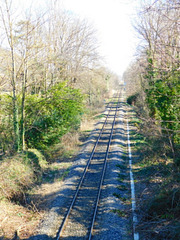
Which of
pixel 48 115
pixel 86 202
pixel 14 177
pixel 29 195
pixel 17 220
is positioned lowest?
pixel 17 220

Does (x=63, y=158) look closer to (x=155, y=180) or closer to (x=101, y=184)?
(x=101, y=184)

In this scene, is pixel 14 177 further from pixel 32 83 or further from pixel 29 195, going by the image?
pixel 32 83

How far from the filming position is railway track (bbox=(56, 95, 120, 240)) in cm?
828

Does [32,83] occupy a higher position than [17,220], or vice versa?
[32,83]

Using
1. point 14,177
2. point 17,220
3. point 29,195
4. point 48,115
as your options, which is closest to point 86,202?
point 17,220

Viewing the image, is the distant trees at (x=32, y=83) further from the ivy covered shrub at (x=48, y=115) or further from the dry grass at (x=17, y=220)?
the dry grass at (x=17, y=220)

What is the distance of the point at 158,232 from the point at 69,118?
11.4m

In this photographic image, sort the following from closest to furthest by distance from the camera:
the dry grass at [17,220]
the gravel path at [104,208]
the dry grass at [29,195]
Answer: the gravel path at [104,208]
the dry grass at [17,220]
the dry grass at [29,195]

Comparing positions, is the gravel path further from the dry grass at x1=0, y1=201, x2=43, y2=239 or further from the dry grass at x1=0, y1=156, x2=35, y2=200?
the dry grass at x1=0, y1=156, x2=35, y2=200

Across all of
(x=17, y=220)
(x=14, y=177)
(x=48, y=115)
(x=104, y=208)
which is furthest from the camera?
(x=48, y=115)

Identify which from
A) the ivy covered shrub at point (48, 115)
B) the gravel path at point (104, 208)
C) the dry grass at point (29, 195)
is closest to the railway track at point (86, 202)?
the gravel path at point (104, 208)

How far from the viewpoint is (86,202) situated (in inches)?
407

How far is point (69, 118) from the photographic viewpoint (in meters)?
17.5

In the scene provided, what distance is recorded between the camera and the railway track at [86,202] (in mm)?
8281
